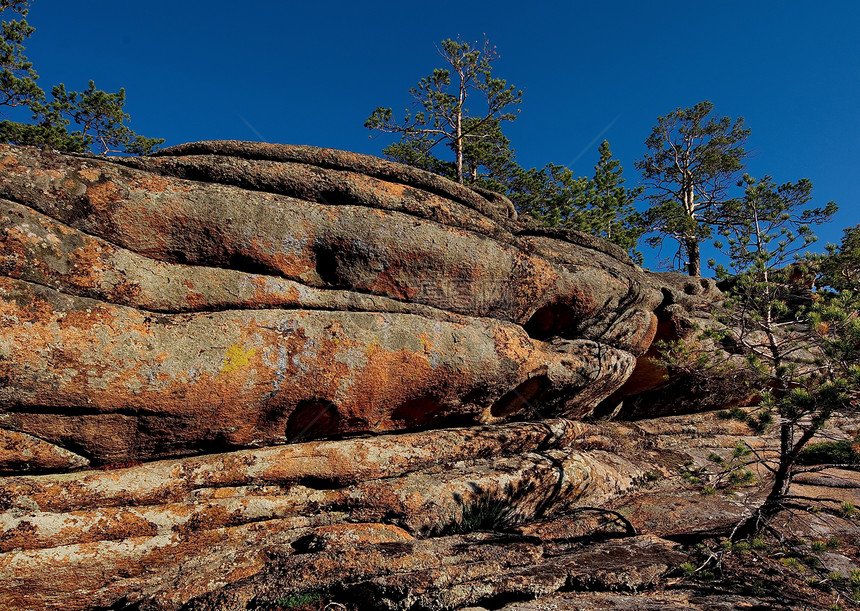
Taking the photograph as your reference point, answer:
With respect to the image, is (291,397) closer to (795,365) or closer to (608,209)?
(795,365)

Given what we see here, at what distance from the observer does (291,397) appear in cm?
818

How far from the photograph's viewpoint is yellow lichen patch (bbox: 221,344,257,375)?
7.63 meters

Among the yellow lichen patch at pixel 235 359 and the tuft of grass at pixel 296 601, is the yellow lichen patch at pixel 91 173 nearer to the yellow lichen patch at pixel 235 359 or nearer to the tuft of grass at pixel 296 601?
the yellow lichen patch at pixel 235 359

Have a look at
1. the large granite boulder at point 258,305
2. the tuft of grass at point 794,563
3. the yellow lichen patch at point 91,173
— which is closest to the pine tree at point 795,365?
the tuft of grass at point 794,563

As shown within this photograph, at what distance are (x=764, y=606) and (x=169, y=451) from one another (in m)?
9.22

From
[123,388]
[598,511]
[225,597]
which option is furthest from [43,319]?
[598,511]

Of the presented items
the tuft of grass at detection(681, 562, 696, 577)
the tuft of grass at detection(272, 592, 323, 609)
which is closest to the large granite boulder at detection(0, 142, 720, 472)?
the tuft of grass at detection(272, 592, 323, 609)

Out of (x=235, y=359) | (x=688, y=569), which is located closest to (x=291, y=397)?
(x=235, y=359)

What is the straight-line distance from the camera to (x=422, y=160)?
1125 inches

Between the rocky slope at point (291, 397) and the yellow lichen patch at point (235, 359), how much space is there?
52mm

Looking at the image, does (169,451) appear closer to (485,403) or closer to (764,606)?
(485,403)

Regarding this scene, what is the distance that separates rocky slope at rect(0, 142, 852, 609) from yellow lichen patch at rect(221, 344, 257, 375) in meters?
0.05

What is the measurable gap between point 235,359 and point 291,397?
4.05ft

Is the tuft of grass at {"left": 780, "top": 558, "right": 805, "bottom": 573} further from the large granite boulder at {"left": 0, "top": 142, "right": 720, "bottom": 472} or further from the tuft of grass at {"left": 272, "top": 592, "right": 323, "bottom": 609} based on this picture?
the tuft of grass at {"left": 272, "top": 592, "right": 323, "bottom": 609}
